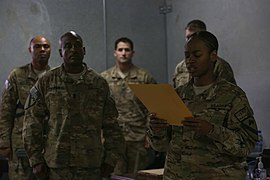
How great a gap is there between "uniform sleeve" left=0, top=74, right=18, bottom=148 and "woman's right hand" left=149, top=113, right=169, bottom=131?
6.43 feet

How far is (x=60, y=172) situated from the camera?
305cm

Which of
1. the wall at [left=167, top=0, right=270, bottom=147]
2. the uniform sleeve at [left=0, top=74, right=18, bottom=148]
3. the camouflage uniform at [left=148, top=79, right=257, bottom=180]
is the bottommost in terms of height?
the camouflage uniform at [left=148, top=79, right=257, bottom=180]

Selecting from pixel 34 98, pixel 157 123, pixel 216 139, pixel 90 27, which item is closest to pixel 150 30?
pixel 90 27

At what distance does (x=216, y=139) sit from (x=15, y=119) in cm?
235

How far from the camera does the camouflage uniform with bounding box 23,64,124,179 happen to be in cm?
305

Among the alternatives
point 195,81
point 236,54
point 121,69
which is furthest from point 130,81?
point 195,81

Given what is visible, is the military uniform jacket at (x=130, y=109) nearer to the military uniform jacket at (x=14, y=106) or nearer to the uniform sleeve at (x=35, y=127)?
the military uniform jacket at (x=14, y=106)

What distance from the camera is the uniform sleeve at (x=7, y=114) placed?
3.90m

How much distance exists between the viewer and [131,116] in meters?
4.82

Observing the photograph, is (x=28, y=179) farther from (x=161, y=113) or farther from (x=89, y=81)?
(x=161, y=113)

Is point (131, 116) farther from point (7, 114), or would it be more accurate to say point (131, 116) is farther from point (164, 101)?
point (164, 101)

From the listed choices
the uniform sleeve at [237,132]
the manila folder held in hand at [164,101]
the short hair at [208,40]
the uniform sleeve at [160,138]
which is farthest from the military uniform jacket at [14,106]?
the uniform sleeve at [237,132]

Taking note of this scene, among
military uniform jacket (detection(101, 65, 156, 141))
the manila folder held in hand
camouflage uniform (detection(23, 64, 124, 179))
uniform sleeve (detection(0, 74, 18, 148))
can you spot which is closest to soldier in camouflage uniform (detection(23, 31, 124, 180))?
camouflage uniform (detection(23, 64, 124, 179))

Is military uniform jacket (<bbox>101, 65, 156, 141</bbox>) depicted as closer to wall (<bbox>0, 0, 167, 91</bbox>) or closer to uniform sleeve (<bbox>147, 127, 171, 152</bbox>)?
wall (<bbox>0, 0, 167, 91</bbox>)
